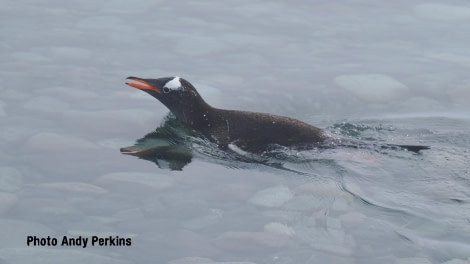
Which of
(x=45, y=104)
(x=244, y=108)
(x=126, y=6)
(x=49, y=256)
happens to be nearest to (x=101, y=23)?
(x=126, y=6)

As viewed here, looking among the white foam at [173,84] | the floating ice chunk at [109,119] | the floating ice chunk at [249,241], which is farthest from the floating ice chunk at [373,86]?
the floating ice chunk at [249,241]

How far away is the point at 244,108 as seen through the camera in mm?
7430

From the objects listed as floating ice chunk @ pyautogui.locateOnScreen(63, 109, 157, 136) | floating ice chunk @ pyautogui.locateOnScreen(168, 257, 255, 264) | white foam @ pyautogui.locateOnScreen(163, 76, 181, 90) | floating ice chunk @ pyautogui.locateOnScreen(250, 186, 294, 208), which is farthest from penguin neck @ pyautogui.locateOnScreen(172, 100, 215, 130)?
floating ice chunk @ pyautogui.locateOnScreen(168, 257, 255, 264)

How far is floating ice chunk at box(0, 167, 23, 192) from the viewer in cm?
528

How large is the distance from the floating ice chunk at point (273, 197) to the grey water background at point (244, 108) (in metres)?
0.01

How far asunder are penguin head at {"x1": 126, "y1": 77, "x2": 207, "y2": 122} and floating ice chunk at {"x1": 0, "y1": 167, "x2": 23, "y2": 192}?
1572mm

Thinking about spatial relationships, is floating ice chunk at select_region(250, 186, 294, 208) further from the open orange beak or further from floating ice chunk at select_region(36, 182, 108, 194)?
the open orange beak

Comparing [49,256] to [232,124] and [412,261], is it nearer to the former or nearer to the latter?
[412,261]

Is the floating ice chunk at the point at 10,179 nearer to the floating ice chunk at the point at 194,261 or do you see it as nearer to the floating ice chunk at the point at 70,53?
the floating ice chunk at the point at 194,261

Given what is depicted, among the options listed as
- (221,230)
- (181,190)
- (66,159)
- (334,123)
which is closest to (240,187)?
(181,190)

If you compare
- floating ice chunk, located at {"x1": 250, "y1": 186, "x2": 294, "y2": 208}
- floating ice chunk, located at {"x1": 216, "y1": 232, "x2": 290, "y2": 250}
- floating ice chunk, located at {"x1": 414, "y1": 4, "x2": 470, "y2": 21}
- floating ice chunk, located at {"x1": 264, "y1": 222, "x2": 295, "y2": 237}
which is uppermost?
floating ice chunk, located at {"x1": 414, "y1": 4, "x2": 470, "y2": 21}

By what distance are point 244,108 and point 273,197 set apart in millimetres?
2105

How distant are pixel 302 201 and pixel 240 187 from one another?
450 mm

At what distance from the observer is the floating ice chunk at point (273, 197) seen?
531 centimetres
